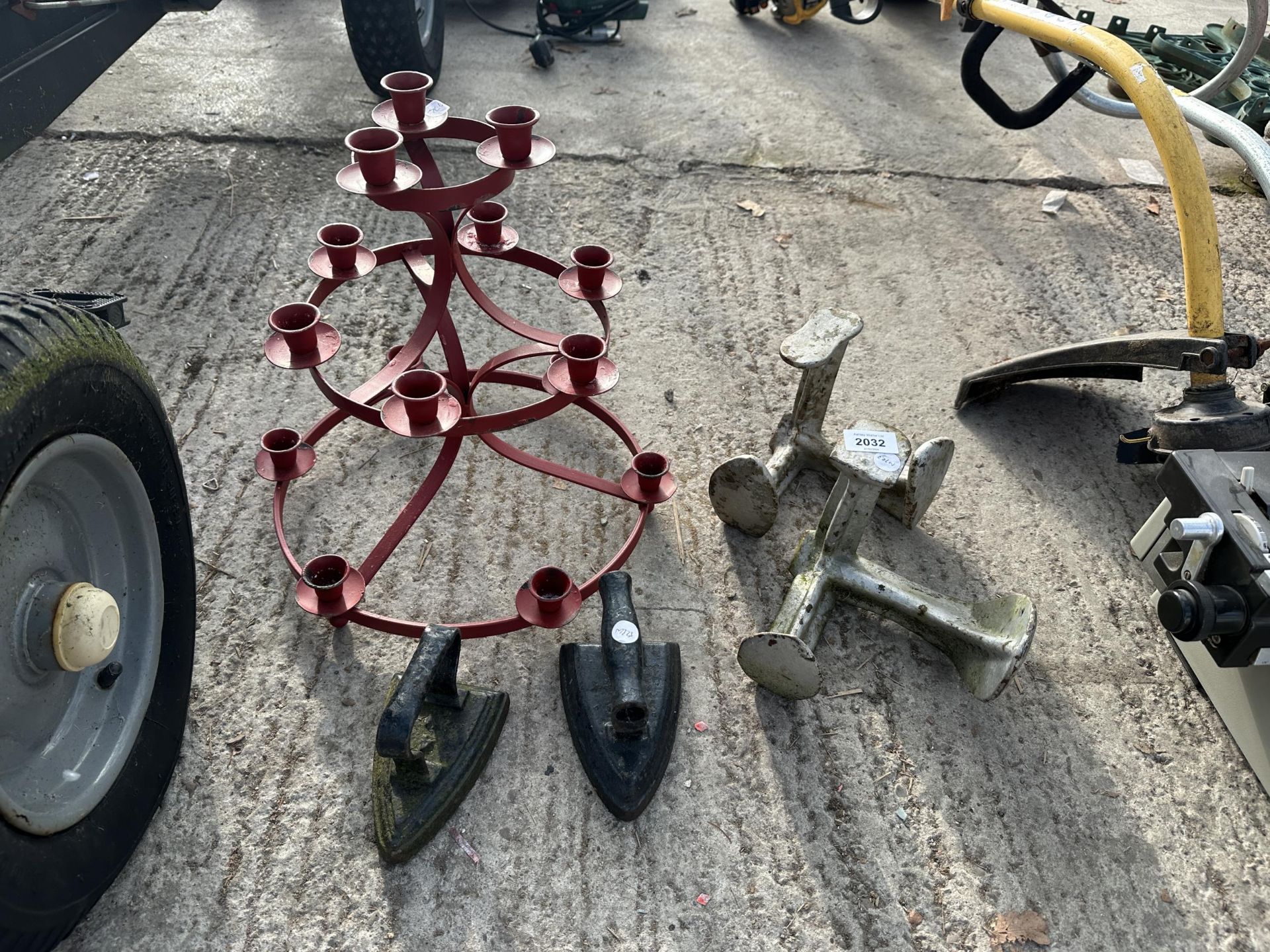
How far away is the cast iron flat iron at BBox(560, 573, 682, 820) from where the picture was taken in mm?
1679

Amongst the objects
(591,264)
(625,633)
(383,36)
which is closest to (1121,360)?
(591,264)

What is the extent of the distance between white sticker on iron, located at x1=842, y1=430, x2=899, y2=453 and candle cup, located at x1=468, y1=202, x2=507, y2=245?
3.23 feet

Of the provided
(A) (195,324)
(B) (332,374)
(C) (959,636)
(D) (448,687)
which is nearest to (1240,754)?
(C) (959,636)

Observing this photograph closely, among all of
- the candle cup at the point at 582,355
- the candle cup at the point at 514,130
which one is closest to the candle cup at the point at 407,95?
the candle cup at the point at 514,130

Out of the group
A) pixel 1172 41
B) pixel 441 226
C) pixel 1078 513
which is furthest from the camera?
pixel 1172 41

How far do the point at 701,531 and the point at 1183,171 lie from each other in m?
1.42

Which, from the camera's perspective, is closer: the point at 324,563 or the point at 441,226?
the point at 324,563

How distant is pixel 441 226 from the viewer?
197 centimetres

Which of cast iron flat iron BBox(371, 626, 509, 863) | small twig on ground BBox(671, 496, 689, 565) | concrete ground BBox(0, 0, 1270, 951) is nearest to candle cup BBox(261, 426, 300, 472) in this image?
concrete ground BBox(0, 0, 1270, 951)

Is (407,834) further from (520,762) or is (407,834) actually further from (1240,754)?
(1240,754)

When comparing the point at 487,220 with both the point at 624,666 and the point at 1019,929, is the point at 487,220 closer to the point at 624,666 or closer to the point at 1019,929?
the point at 624,666

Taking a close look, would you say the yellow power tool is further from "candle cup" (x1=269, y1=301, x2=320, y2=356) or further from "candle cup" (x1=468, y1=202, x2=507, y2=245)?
"candle cup" (x1=269, y1=301, x2=320, y2=356)

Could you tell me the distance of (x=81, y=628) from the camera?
131 centimetres

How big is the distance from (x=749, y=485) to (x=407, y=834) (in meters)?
1.00
